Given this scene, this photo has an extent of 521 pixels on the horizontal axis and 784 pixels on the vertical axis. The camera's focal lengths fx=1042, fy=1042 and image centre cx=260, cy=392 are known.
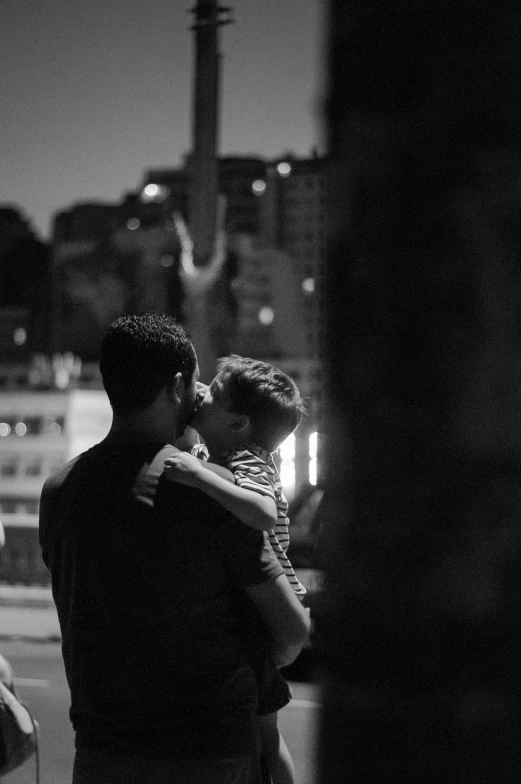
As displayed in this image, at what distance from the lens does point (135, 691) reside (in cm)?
193

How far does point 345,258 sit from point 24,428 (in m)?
18.6

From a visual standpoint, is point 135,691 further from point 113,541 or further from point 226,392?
point 226,392

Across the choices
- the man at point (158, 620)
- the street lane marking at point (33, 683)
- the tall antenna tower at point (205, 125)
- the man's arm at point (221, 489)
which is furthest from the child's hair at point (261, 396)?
the tall antenna tower at point (205, 125)

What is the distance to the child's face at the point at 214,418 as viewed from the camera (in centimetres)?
259

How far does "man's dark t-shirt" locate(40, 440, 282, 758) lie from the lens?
1.92 metres

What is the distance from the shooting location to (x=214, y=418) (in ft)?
8.71

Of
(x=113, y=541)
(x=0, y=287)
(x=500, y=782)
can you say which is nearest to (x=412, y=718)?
(x=500, y=782)

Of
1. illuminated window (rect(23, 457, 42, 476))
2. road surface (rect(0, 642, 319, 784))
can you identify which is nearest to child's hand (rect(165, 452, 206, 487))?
road surface (rect(0, 642, 319, 784))

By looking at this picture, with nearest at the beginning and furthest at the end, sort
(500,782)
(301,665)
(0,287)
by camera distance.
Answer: (500,782) → (301,665) → (0,287)

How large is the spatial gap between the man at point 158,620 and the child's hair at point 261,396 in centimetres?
61

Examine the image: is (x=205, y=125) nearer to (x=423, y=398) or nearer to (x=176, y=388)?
(x=176, y=388)

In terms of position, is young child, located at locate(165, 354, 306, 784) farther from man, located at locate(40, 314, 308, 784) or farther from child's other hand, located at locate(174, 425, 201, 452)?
man, located at locate(40, 314, 308, 784)

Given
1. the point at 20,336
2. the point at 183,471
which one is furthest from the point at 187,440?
the point at 20,336

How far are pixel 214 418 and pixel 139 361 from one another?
22.2 inches
